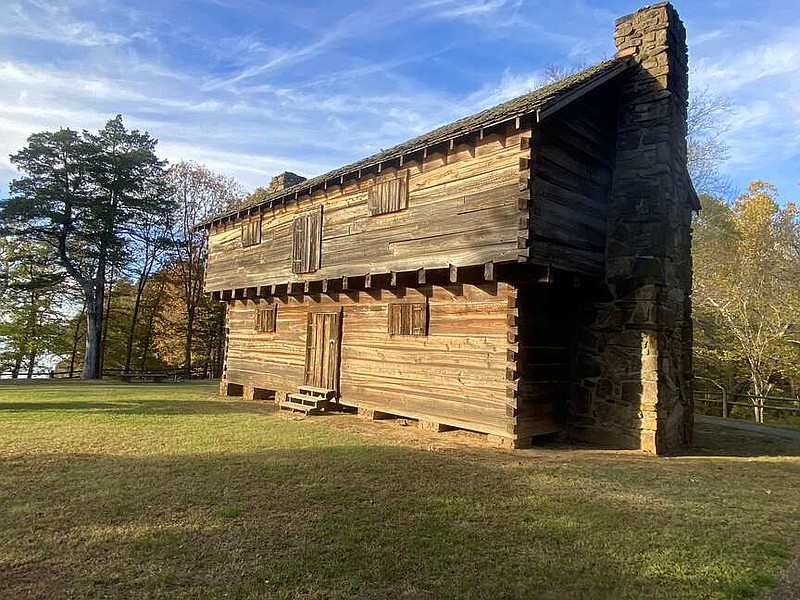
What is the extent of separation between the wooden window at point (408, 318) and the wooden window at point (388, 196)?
89.2 inches

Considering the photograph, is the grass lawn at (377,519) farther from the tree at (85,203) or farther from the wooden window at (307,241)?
the tree at (85,203)

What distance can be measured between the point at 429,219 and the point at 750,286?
18971 millimetres

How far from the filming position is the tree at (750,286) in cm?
2247

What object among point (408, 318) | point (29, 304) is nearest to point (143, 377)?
point (29, 304)

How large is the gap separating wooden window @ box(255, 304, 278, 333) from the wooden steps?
302 cm

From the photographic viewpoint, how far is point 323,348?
15.0 meters

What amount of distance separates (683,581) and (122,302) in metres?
40.5

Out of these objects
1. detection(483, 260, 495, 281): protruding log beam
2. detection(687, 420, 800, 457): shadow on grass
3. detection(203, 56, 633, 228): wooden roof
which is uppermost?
detection(203, 56, 633, 228): wooden roof

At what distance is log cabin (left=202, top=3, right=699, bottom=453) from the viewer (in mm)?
10203

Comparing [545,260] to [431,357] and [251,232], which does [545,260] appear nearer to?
[431,357]

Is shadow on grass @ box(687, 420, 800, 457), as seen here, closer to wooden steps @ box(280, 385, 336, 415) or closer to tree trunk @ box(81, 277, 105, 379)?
wooden steps @ box(280, 385, 336, 415)

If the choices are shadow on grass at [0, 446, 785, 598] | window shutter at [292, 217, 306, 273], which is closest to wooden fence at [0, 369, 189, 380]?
window shutter at [292, 217, 306, 273]

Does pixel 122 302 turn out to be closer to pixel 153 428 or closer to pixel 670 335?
pixel 153 428

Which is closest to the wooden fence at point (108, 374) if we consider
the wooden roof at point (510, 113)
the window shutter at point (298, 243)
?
the window shutter at point (298, 243)
